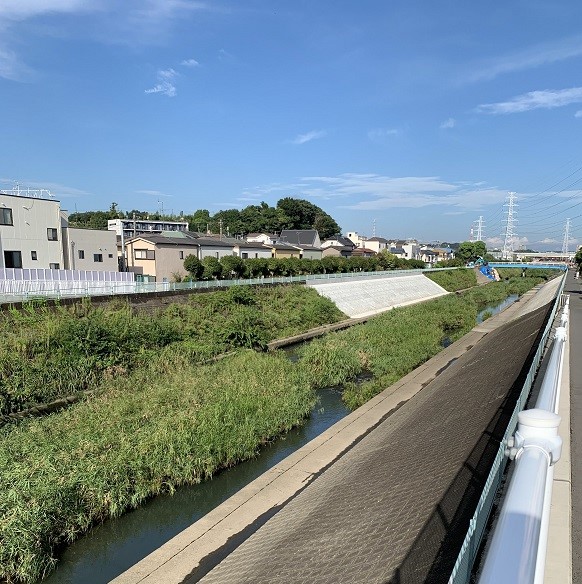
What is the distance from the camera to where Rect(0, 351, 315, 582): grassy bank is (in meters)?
6.53

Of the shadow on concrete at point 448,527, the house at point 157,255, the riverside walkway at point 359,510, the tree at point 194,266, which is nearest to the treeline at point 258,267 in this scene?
the tree at point 194,266

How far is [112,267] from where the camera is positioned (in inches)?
1245

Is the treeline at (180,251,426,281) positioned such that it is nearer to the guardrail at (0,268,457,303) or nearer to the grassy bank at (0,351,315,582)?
the guardrail at (0,268,457,303)

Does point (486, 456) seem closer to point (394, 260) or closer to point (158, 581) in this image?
point (158, 581)

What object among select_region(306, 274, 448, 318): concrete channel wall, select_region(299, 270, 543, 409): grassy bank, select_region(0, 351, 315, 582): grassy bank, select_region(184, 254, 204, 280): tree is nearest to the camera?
select_region(0, 351, 315, 582): grassy bank

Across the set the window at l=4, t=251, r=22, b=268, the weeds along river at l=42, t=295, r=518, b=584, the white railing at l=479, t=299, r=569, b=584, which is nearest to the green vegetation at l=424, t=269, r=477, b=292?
the window at l=4, t=251, r=22, b=268

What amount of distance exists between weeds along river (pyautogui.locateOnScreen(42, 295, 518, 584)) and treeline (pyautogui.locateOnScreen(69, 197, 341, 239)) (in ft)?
258

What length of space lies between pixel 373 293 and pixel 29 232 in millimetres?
28503

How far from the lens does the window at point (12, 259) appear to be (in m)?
24.6

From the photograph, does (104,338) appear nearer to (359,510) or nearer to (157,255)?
(359,510)

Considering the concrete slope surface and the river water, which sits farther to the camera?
the river water

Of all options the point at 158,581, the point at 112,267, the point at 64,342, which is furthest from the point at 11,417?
the point at 112,267

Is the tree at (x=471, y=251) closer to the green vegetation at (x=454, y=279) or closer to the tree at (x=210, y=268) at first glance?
the green vegetation at (x=454, y=279)

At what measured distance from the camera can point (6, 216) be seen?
24484 mm
